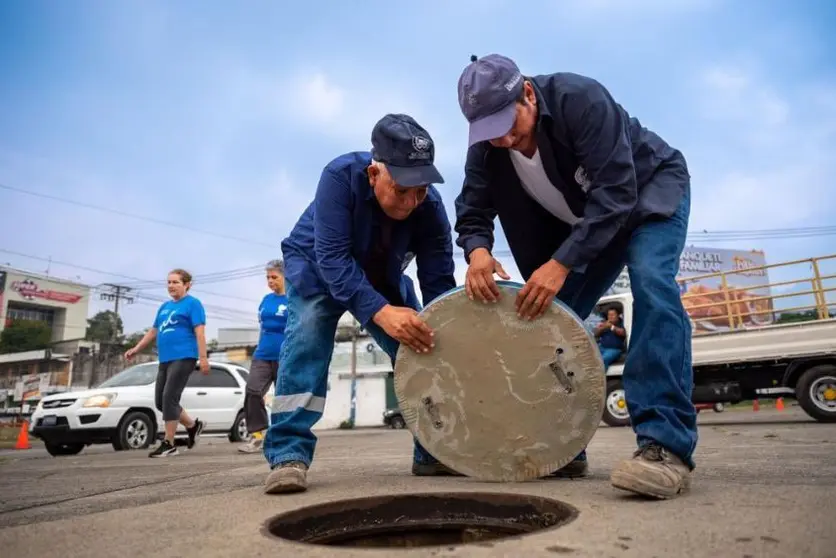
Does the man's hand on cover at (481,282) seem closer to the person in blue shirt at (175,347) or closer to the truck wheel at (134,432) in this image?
the person in blue shirt at (175,347)

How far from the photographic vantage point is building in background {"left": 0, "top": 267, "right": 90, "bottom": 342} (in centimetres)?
5853

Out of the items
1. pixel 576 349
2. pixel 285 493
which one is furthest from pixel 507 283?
pixel 285 493

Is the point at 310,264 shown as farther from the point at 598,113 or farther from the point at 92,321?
the point at 92,321

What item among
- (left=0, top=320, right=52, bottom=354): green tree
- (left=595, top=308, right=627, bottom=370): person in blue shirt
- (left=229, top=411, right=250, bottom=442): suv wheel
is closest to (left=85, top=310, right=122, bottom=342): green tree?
(left=0, top=320, right=52, bottom=354): green tree

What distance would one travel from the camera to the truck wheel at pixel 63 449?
8680 mm

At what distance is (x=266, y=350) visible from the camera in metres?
6.47

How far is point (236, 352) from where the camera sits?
4147 centimetres

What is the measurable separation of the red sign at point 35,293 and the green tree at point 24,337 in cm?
295

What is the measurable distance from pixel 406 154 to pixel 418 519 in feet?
4.38

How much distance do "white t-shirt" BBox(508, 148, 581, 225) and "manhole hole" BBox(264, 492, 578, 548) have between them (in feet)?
3.56

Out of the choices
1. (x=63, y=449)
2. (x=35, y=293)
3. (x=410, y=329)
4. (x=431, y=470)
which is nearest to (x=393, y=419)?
(x=63, y=449)

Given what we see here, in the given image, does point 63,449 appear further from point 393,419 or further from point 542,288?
point 393,419

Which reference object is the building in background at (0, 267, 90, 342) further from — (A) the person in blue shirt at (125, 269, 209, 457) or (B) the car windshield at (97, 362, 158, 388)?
(A) the person in blue shirt at (125, 269, 209, 457)

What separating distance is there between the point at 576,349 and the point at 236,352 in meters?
41.5
